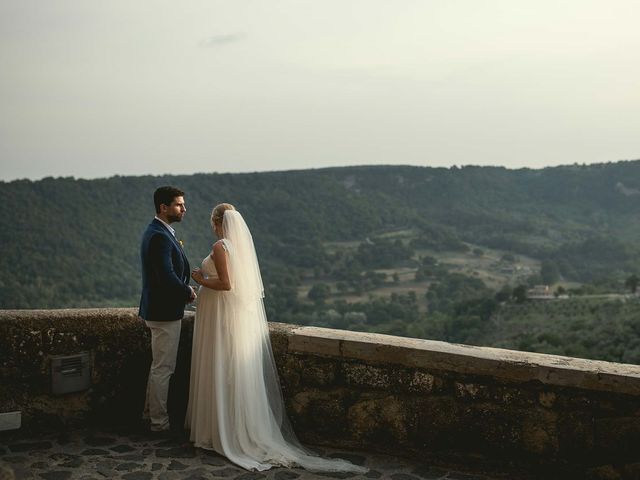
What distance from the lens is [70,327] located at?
4.42 meters

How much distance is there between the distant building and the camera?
36.9 meters

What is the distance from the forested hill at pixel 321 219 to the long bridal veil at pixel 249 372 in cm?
1673

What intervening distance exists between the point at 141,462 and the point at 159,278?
3.57ft

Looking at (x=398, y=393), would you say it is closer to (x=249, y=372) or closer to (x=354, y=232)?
(x=249, y=372)

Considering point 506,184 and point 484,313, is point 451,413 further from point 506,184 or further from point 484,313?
point 506,184

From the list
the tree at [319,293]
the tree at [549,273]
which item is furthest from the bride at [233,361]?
the tree at [549,273]

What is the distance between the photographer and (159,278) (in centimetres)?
408

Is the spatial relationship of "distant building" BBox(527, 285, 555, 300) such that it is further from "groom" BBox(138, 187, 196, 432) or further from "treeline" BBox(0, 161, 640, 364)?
"groom" BBox(138, 187, 196, 432)

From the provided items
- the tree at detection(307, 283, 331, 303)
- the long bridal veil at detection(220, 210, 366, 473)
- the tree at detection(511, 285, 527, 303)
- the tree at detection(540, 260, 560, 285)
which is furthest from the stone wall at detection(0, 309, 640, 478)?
the tree at detection(540, 260, 560, 285)

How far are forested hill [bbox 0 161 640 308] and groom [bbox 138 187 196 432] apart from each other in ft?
54.2

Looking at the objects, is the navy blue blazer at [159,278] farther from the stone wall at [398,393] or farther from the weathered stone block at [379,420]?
the weathered stone block at [379,420]

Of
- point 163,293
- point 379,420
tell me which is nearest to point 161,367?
point 163,293

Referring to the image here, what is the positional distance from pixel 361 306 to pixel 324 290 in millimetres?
3108

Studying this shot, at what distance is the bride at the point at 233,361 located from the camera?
12.8ft
